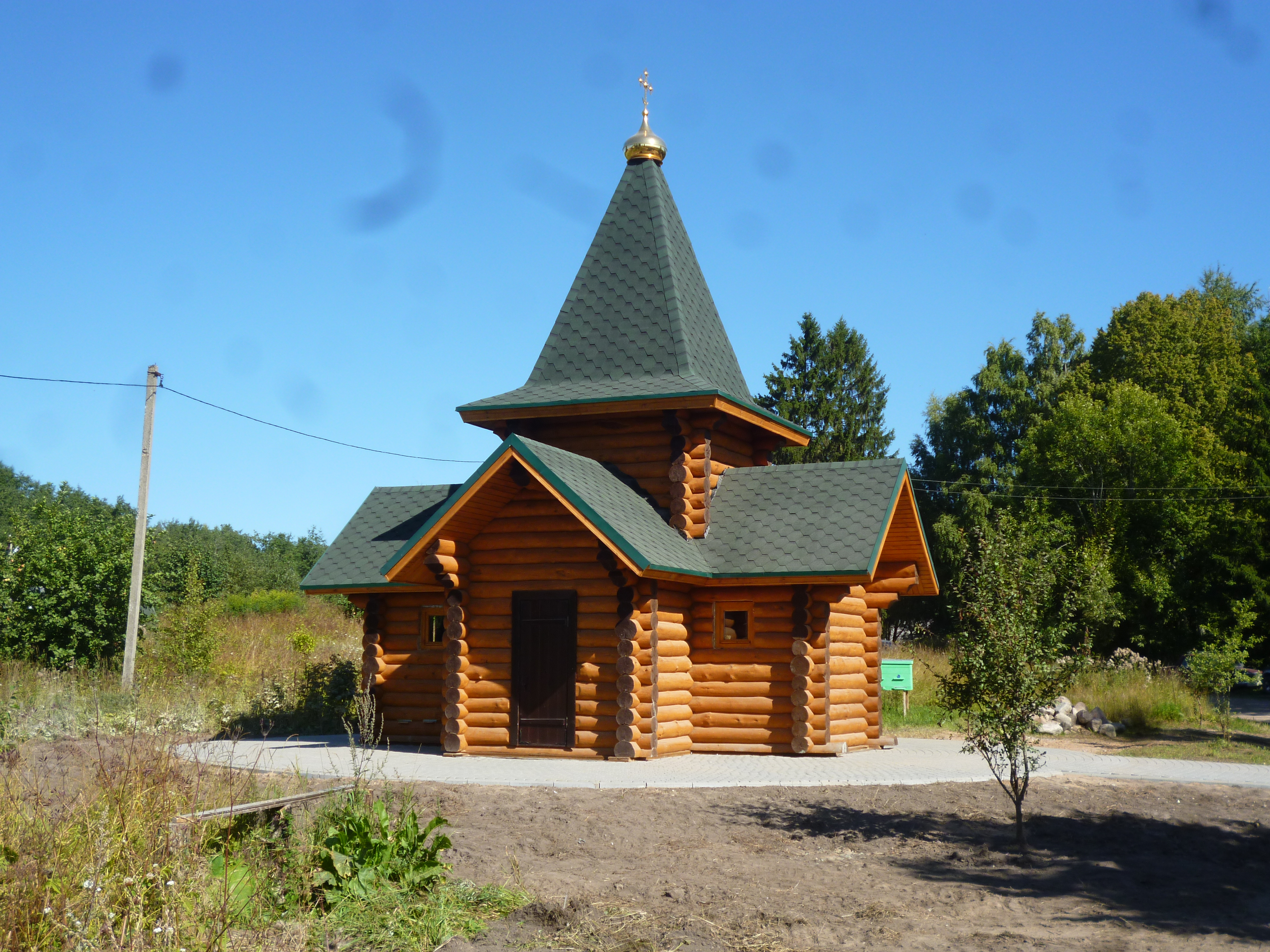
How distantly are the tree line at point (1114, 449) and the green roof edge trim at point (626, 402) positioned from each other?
15.6 meters

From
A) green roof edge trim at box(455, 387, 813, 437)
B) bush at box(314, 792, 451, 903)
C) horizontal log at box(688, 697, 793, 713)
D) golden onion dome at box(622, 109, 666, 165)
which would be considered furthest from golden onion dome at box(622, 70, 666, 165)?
bush at box(314, 792, 451, 903)

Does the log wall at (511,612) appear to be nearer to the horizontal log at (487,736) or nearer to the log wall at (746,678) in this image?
the horizontal log at (487,736)

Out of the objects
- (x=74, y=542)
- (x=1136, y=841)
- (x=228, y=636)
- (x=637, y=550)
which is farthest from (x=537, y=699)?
(x=228, y=636)

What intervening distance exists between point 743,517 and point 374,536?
21.2ft

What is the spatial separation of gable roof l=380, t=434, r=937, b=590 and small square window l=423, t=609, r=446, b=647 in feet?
4.93

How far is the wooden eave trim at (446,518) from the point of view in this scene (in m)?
15.0

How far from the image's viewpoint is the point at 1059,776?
45.4 ft

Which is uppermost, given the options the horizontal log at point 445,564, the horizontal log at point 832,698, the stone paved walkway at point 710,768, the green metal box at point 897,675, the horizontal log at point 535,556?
the horizontal log at point 535,556

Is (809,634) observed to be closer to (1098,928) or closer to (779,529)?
(779,529)

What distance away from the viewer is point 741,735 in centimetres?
1612

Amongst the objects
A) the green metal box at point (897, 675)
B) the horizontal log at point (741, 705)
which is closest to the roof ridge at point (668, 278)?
the horizontal log at point (741, 705)

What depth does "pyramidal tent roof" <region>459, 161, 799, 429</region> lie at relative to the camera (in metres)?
17.6

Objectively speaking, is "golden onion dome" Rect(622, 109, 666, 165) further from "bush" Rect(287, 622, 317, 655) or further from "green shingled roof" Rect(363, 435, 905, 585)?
"bush" Rect(287, 622, 317, 655)

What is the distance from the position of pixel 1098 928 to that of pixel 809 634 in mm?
8702
